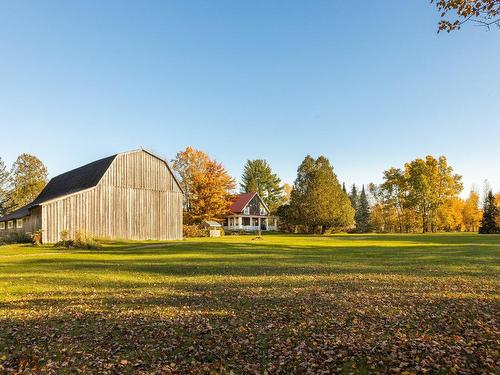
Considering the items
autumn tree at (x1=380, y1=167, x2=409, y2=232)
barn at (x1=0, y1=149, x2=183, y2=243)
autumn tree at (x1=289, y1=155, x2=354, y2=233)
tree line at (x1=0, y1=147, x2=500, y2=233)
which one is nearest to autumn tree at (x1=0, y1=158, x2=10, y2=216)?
tree line at (x1=0, y1=147, x2=500, y2=233)

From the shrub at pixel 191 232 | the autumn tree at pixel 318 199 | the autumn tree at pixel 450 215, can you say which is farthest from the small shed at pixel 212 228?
the autumn tree at pixel 450 215

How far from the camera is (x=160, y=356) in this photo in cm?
600

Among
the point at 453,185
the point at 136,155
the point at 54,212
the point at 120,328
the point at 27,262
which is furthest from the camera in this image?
the point at 453,185

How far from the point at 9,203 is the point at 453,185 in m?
73.0

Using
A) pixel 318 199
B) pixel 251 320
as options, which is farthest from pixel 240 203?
pixel 251 320

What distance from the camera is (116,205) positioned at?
3288 cm

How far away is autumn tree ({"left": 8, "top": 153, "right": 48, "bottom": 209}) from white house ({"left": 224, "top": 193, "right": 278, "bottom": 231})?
31.7 meters

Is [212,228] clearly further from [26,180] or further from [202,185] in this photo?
[26,180]

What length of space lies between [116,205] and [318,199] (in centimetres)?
2963

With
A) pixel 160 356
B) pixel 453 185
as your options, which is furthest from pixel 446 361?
pixel 453 185

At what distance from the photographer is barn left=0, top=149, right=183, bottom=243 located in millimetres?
30203

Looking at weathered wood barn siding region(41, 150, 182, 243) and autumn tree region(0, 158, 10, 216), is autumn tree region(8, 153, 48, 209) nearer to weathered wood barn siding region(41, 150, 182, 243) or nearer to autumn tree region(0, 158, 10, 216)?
autumn tree region(0, 158, 10, 216)

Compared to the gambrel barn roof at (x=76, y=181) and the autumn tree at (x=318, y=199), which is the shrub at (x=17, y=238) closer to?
the gambrel barn roof at (x=76, y=181)

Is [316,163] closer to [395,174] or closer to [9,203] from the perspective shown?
[395,174]
